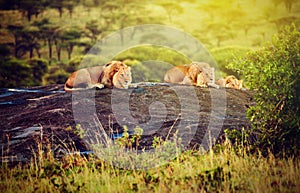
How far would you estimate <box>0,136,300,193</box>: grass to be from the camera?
7234 millimetres

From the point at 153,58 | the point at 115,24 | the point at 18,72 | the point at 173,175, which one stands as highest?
the point at 115,24

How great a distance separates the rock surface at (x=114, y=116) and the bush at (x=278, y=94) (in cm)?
88

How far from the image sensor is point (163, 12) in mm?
46500

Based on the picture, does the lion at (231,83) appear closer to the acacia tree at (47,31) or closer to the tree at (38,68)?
the tree at (38,68)

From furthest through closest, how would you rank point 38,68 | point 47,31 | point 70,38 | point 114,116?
point 47,31 < point 70,38 < point 38,68 < point 114,116

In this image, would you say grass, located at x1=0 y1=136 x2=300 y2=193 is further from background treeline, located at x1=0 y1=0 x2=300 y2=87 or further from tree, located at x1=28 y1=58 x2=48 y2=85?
background treeline, located at x1=0 y1=0 x2=300 y2=87

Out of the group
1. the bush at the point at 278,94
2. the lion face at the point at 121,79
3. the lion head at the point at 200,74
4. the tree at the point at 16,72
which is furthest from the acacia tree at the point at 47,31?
the bush at the point at 278,94

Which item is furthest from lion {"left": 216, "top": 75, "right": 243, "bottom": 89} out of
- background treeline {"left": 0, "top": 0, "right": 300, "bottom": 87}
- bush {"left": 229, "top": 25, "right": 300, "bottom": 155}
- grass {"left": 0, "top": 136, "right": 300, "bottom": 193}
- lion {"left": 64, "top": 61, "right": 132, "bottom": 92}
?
background treeline {"left": 0, "top": 0, "right": 300, "bottom": 87}

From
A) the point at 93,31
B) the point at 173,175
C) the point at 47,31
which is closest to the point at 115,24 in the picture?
the point at 93,31

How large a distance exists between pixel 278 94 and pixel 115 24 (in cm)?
3552

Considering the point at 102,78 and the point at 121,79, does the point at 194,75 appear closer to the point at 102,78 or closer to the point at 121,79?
the point at 121,79

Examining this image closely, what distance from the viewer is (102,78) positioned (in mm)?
12414

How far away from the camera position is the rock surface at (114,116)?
941 centimetres

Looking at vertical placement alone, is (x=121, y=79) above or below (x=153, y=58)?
below
